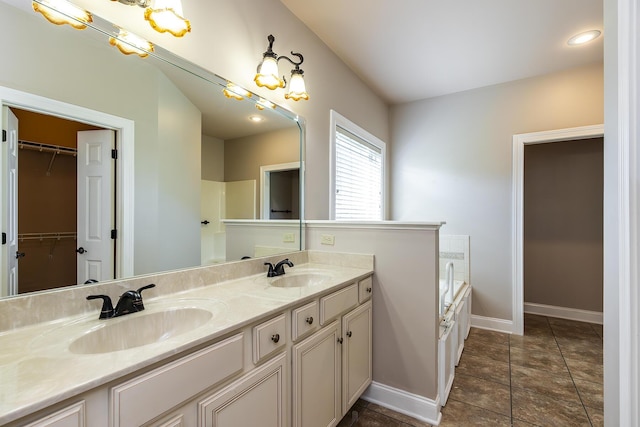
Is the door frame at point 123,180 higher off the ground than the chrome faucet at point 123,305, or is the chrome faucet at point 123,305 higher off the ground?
the door frame at point 123,180

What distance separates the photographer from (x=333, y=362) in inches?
59.7

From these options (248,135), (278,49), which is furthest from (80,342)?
(278,49)

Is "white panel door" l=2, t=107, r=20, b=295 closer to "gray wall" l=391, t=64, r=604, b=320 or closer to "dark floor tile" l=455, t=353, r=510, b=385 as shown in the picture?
"dark floor tile" l=455, t=353, r=510, b=385

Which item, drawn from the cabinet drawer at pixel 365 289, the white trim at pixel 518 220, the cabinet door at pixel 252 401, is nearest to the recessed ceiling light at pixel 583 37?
the white trim at pixel 518 220

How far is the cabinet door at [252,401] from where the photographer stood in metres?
0.90

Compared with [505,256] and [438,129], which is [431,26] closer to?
[438,129]

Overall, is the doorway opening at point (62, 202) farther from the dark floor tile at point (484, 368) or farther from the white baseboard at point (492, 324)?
the white baseboard at point (492, 324)

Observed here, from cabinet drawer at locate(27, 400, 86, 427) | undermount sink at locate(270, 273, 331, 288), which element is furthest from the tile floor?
cabinet drawer at locate(27, 400, 86, 427)

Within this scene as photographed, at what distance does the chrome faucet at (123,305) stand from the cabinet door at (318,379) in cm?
66

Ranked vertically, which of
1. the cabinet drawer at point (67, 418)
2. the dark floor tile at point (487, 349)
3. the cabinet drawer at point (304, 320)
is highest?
the cabinet drawer at point (67, 418)

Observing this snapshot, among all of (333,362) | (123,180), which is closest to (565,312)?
(333,362)

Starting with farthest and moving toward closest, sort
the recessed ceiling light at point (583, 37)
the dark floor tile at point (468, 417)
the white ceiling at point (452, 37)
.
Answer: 1. the recessed ceiling light at point (583, 37)
2. the white ceiling at point (452, 37)
3. the dark floor tile at point (468, 417)

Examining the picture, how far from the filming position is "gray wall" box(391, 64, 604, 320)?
2.92 metres

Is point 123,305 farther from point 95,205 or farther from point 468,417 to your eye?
point 468,417
